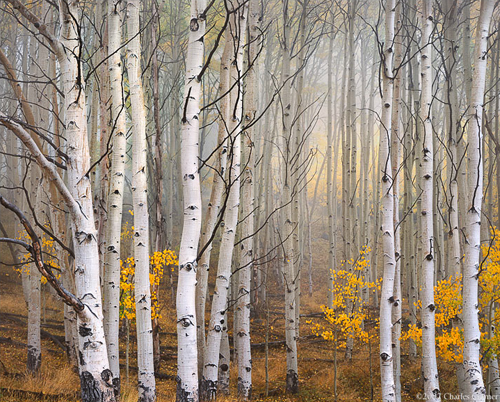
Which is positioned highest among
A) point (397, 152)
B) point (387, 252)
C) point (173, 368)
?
point (397, 152)

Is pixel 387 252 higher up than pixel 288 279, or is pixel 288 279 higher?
pixel 387 252

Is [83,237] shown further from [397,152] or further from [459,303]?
[459,303]

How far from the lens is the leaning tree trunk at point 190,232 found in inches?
113

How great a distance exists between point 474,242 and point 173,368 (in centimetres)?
742

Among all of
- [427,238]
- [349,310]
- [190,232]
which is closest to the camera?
[190,232]

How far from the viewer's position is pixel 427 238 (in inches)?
191

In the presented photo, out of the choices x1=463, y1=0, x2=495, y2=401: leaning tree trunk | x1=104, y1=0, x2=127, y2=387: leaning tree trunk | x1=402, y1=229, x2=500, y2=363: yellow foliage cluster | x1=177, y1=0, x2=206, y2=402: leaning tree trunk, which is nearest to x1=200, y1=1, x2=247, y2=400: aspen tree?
x1=104, y1=0, x2=127, y2=387: leaning tree trunk

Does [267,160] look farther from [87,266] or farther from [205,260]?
[87,266]

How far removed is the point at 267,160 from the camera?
46.8 feet

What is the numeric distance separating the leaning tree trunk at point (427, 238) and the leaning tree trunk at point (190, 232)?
3059 millimetres

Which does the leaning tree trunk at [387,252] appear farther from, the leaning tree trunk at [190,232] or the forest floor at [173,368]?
the leaning tree trunk at [190,232]

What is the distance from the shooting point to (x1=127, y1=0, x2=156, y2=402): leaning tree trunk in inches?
161

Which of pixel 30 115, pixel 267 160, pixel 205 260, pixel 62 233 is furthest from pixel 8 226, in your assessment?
pixel 205 260

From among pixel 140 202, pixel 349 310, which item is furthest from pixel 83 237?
pixel 349 310
